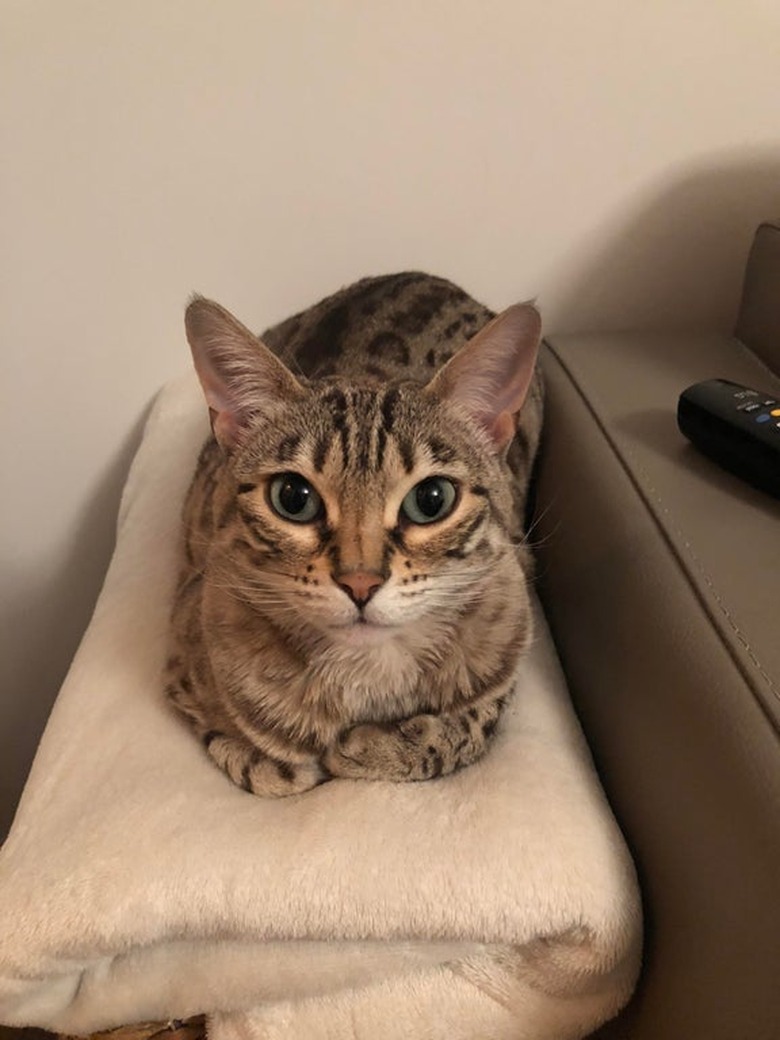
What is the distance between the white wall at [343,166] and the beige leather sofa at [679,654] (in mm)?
218

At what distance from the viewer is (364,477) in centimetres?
82

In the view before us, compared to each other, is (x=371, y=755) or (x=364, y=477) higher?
(x=364, y=477)

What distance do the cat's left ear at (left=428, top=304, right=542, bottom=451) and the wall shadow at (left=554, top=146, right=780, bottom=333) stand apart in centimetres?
54

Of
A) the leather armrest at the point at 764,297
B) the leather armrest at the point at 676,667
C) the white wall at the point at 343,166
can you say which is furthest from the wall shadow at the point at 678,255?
the leather armrest at the point at 676,667

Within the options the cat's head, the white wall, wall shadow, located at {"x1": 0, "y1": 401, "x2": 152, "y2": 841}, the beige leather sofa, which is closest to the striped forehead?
the cat's head

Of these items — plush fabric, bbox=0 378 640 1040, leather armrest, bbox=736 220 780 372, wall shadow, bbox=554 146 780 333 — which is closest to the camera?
plush fabric, bbox=0 378 640 1040

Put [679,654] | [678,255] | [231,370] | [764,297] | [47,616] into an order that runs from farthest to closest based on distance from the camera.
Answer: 1. [47,616]
2. [678,255]
3. [764,297]
4. [231,370]
5. [679,654]

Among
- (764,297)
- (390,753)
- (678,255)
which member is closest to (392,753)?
(390,753)

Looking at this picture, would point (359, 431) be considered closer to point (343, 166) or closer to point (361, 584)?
point (361, 584)

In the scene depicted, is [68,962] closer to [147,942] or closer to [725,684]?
[147,942]

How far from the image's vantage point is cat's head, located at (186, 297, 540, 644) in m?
0.80

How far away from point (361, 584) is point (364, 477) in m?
0.11

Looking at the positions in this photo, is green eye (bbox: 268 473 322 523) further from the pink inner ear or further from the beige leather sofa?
the beige leather sofa

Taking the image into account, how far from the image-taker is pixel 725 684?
0.69 m
